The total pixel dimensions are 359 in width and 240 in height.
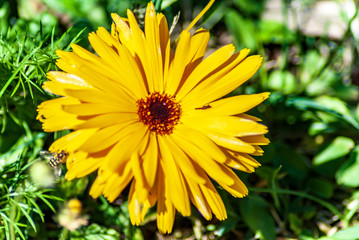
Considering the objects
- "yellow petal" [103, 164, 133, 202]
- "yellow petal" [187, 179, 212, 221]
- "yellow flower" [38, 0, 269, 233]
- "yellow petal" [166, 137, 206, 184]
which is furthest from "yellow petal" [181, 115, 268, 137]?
"yellow petal" [103, 164, 133, 202]

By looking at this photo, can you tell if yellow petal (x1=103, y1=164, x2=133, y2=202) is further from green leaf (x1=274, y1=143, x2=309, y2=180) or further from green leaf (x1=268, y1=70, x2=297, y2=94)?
green leaf (x1=268, y1=70, x2=297, y2=94)

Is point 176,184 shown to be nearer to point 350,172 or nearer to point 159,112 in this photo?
point 159,112

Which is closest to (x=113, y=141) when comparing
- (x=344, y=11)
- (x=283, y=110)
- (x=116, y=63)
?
(x=116, y=63)

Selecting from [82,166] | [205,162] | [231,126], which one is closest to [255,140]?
[231,126]

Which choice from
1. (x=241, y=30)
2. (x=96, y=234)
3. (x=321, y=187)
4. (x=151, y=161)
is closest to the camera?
(x=151, y=161)

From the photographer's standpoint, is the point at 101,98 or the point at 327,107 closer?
the point at 101,98

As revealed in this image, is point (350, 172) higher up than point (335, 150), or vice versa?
point (335, 150)
